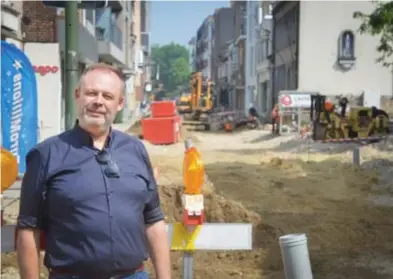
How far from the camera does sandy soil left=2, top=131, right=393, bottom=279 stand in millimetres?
7969

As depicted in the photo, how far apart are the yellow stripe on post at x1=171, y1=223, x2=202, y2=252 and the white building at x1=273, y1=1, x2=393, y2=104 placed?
127 feet

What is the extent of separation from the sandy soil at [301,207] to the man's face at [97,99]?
400cm

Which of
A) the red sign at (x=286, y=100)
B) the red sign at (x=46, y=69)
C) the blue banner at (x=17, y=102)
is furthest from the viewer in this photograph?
the red sign at (x=286, y=100)

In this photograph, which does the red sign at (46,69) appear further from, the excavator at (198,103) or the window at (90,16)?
the excavator at (198,103)

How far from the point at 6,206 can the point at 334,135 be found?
19.9 metres

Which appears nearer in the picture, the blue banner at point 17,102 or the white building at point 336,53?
the blue banner at point 17,102

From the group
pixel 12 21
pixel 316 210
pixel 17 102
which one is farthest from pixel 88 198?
pixel 12 21

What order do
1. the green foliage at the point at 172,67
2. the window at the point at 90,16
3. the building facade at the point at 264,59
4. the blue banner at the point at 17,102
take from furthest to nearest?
the green foliage at the point at 172,67, the building facade at the point at 264,59, the window at the point at 90,16, the blue banner at the point at 17,102

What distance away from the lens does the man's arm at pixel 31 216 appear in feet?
10.4

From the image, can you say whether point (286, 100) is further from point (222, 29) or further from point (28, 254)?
point (222, 29)

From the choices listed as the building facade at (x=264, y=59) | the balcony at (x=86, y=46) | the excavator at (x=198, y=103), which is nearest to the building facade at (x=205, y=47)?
the building facade at (x=264, y=59)

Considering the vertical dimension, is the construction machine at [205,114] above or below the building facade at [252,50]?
below

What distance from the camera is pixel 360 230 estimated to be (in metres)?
10.1

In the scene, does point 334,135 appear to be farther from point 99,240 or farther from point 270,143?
point 99,240
